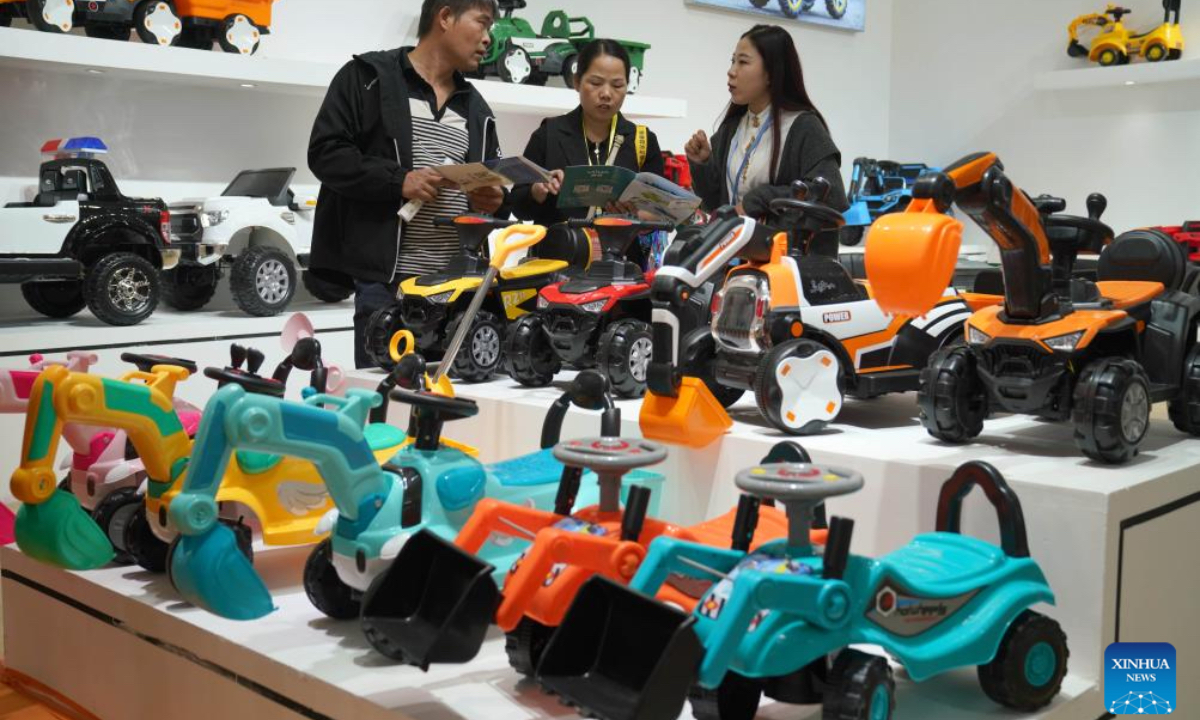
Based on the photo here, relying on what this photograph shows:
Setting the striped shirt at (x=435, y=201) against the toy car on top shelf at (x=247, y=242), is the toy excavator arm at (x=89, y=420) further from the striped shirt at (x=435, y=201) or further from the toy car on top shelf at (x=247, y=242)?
the toy car on top shelf at (x=247, y=242)

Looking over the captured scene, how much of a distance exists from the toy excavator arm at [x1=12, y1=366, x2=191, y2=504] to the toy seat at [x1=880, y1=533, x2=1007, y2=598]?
1064mm

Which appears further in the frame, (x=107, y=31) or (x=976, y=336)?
(x=107, y=31)

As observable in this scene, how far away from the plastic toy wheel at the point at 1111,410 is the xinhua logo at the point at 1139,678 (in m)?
0.29

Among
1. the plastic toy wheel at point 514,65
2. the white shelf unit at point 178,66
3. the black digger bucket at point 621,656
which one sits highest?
the plastic toy wheel at point 514,65

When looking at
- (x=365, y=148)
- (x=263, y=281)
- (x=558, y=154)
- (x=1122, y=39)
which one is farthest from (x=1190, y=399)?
(x=1122, y=39)

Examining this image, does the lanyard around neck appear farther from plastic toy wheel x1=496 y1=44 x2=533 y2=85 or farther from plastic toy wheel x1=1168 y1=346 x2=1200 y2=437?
plastic toy wheel x1=496 y1=44 x2=533 y2=85

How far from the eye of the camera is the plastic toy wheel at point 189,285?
4258 mm

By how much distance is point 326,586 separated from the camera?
1.78 m

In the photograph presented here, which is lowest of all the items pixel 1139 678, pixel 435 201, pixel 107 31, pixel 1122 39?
pixel 1139 678

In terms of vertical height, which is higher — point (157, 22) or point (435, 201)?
point (157, 22)

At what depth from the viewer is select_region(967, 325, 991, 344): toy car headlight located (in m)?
2.05

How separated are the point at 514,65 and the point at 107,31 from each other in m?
1.54

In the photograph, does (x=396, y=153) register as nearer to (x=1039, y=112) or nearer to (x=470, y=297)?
(x=470, y=297)

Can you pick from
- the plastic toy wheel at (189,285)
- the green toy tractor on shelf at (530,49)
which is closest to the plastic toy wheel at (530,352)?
the plastic toy wheel at (189,285)
